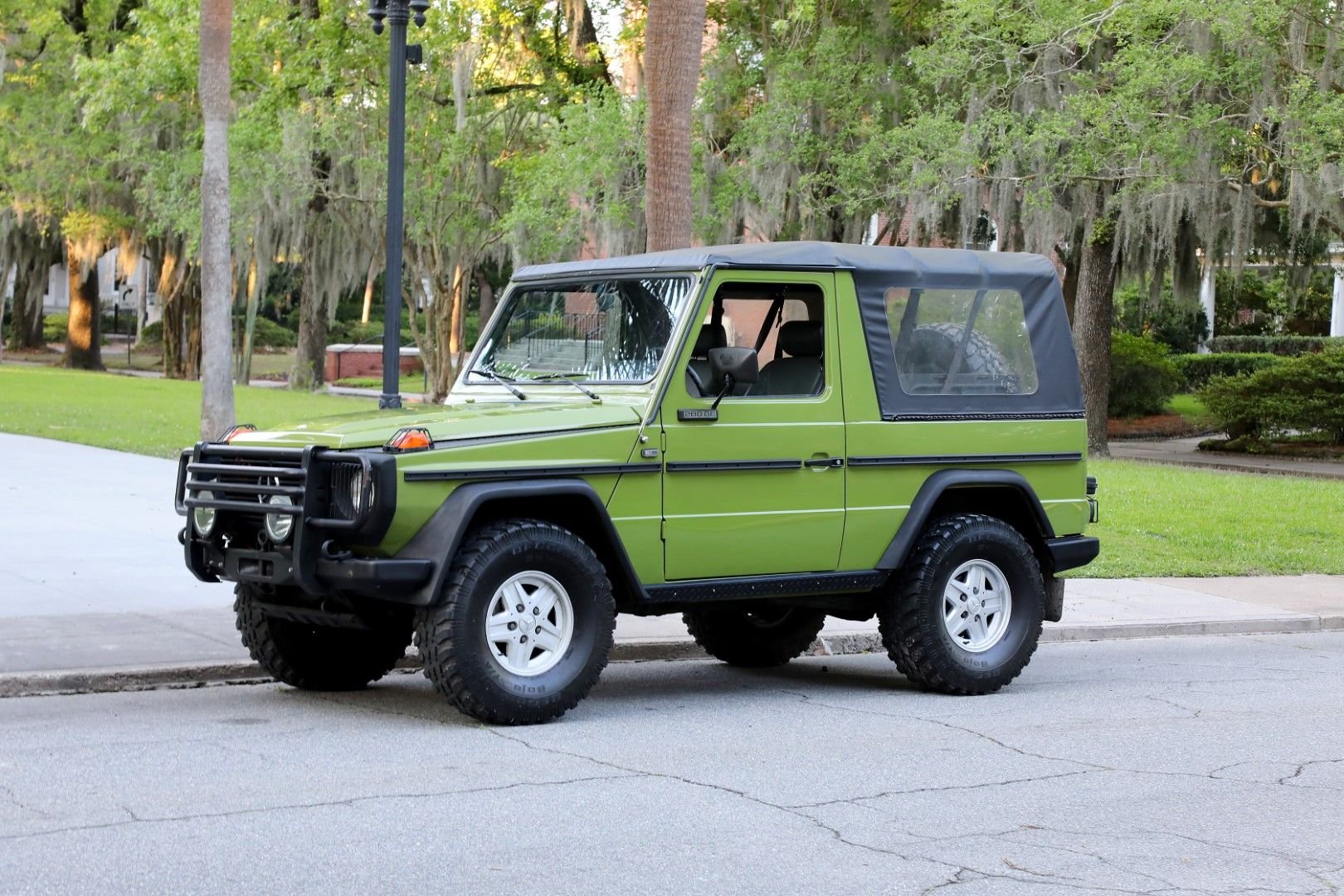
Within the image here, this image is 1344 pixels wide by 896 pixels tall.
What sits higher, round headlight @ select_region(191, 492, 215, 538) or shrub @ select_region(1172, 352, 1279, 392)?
shrub @ select_region(1172, 352, 1279, 392)

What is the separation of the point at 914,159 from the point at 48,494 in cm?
1356

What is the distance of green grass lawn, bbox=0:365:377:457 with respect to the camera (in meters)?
25.4

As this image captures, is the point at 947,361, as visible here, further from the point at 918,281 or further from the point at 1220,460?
the point at 1220,460

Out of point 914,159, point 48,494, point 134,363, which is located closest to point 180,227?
point 914,159

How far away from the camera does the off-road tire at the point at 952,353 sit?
9188mm

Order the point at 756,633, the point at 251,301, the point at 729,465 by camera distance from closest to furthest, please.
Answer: the point at 729,465, the point at 756,633, the point at 251,301

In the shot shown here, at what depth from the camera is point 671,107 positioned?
14680 millimetres

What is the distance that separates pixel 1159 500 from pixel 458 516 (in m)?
14.2

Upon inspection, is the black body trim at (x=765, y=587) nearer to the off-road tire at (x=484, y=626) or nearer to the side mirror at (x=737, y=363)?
the off-road tire at (x=484, y=626)

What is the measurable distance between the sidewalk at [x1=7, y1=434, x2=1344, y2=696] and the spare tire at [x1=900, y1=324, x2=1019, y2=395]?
240 centimetres

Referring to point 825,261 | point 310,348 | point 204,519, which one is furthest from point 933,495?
point 310,348

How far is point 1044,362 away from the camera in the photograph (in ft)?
31.7

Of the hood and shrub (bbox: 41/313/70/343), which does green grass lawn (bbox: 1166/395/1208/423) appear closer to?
the hood

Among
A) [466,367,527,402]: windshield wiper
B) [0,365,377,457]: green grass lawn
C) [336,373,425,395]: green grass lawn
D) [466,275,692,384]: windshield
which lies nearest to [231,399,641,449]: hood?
[466,367,527,402]: windshield wiper
